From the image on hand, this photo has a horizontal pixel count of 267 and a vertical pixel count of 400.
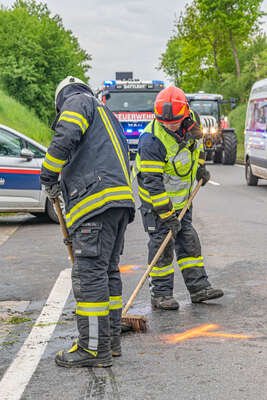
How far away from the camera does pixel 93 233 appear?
5.54 m

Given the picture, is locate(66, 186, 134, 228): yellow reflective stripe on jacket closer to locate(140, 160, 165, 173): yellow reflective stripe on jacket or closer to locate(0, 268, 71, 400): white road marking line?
locate(0, 268, 71, 400): white road marking line

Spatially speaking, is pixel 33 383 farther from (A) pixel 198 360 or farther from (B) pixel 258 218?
(B) pixel 258 218

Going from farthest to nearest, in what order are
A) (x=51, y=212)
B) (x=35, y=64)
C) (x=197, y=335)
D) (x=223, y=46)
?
(x=223, y=46), (x=35, y=64), (x=51, y=212), (x=197, y=335)

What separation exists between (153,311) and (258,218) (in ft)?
22.3

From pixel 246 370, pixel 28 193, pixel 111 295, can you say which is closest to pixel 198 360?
pixel 246 370

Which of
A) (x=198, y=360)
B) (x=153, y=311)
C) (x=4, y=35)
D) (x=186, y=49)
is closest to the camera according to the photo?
(x=198, y=360)

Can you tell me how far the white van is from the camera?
1897 centimetres

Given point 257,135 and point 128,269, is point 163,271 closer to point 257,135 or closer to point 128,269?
point 128,269

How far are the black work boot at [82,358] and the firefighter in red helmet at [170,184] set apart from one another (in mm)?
1636

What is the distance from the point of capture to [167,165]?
716cm

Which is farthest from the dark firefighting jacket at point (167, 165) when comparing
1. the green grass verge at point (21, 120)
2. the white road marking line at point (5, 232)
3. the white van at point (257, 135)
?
the green grass verge at point (21, 120)

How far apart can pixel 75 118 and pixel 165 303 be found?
2.22 m

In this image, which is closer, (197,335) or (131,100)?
(197,335)

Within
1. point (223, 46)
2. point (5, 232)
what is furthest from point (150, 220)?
point (223, 46)
